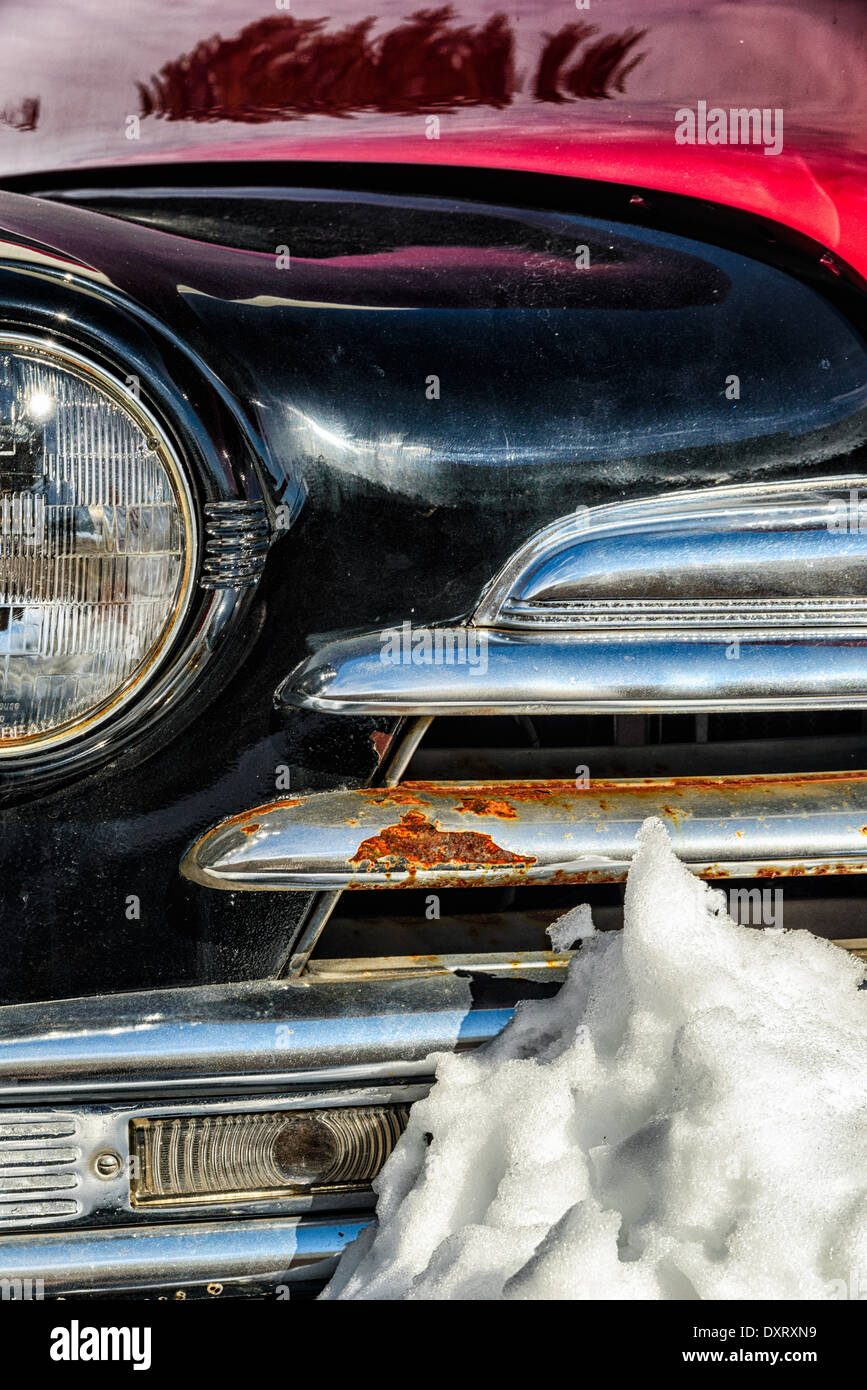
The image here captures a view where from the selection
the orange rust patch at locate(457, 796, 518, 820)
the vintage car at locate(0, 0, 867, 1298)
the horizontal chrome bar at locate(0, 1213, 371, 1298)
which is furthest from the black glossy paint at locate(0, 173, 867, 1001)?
the horizontal chrome bar at locate(0, 1213, 371, 1298)

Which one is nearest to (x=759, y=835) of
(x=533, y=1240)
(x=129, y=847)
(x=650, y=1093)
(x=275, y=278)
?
(x=650, y=1093)

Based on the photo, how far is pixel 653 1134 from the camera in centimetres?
110

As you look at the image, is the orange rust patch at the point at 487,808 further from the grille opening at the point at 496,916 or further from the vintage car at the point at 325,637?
the grille opening at the point at 496,916

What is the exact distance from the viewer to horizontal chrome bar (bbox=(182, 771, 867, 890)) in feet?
3.99

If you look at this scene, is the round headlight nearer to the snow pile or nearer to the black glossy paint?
the black glossy paint

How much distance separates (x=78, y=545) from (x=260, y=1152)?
684 millimetres

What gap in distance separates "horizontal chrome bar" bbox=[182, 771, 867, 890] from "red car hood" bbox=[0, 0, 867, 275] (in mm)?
799

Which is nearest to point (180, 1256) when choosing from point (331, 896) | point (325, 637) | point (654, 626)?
point (331, 896)

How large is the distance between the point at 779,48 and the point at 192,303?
88 centimetres

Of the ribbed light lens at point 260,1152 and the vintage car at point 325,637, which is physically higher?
the vintage car at point 325,637

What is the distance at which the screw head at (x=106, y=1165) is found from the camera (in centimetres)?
123

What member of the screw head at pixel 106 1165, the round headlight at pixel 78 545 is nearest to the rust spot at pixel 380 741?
the round headlight at pixel 78 545
